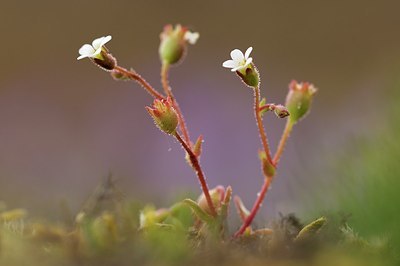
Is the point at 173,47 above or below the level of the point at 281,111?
above

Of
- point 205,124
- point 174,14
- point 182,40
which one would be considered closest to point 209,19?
point 174,14

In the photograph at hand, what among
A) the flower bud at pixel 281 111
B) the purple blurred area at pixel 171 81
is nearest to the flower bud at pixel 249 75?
the flower bud at pixel 281 111

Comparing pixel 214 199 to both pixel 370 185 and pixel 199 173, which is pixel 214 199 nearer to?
pixel 199 173

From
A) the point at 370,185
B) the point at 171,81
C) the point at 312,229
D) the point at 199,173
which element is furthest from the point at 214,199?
the point at 171,81

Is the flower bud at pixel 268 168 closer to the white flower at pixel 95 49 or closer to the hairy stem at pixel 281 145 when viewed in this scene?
the hairy stem at pixel 281 145

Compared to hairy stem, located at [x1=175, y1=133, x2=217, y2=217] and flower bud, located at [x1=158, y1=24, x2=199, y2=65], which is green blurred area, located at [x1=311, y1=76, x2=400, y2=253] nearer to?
hairy stem, located at [x1=175, y1=133, x2=217, y2=217]

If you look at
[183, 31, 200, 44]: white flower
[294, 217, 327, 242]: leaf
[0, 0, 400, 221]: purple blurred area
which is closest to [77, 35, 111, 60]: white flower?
[183, 31, 200, 44]: white flower
